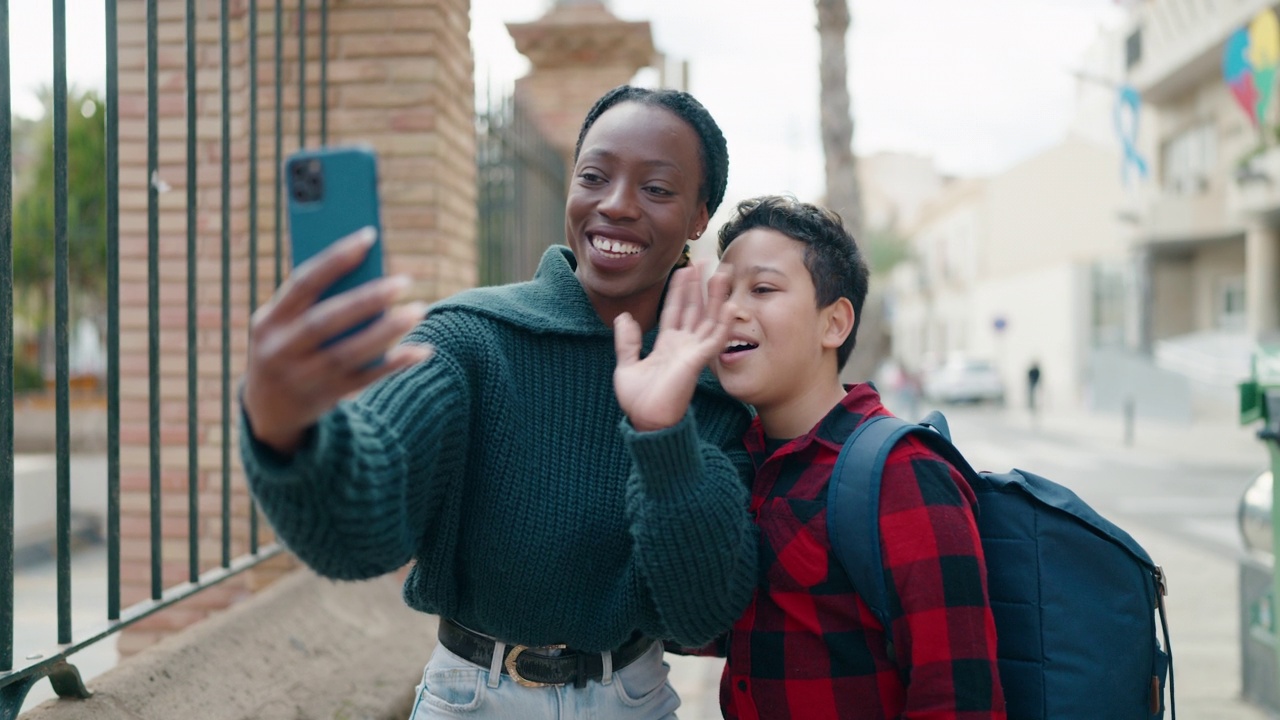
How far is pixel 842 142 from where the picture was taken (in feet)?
19.1

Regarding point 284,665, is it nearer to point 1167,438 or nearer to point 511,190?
point 511,190

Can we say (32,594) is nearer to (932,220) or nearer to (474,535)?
(474,535)

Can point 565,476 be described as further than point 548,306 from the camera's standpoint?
No

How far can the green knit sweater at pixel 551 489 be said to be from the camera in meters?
1.62

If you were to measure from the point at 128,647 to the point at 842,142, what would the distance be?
4.17 metres

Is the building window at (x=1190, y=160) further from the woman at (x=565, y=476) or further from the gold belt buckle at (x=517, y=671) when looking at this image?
Answer: the gold belt buckle at (x=517, y=671)

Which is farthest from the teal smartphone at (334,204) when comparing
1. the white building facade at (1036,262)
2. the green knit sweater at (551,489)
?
the white building facade at (1036,262)

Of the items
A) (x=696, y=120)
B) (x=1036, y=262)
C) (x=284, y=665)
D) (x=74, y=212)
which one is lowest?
(x=284, y=665)

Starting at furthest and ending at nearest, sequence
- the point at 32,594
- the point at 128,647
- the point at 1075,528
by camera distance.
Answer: the point at 32,594
the point at 128,647
the point at 1075,528

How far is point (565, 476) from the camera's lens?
1815mm

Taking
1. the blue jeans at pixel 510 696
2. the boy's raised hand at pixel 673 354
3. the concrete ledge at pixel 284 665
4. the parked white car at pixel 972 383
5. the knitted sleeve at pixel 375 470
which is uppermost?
the boy's raised hand at pixel 673 354

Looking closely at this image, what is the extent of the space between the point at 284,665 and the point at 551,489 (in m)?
1.51

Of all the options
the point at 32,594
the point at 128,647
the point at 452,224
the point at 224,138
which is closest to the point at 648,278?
the point at 224,138

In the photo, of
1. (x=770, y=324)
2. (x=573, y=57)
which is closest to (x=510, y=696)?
(x=770, y=324)
